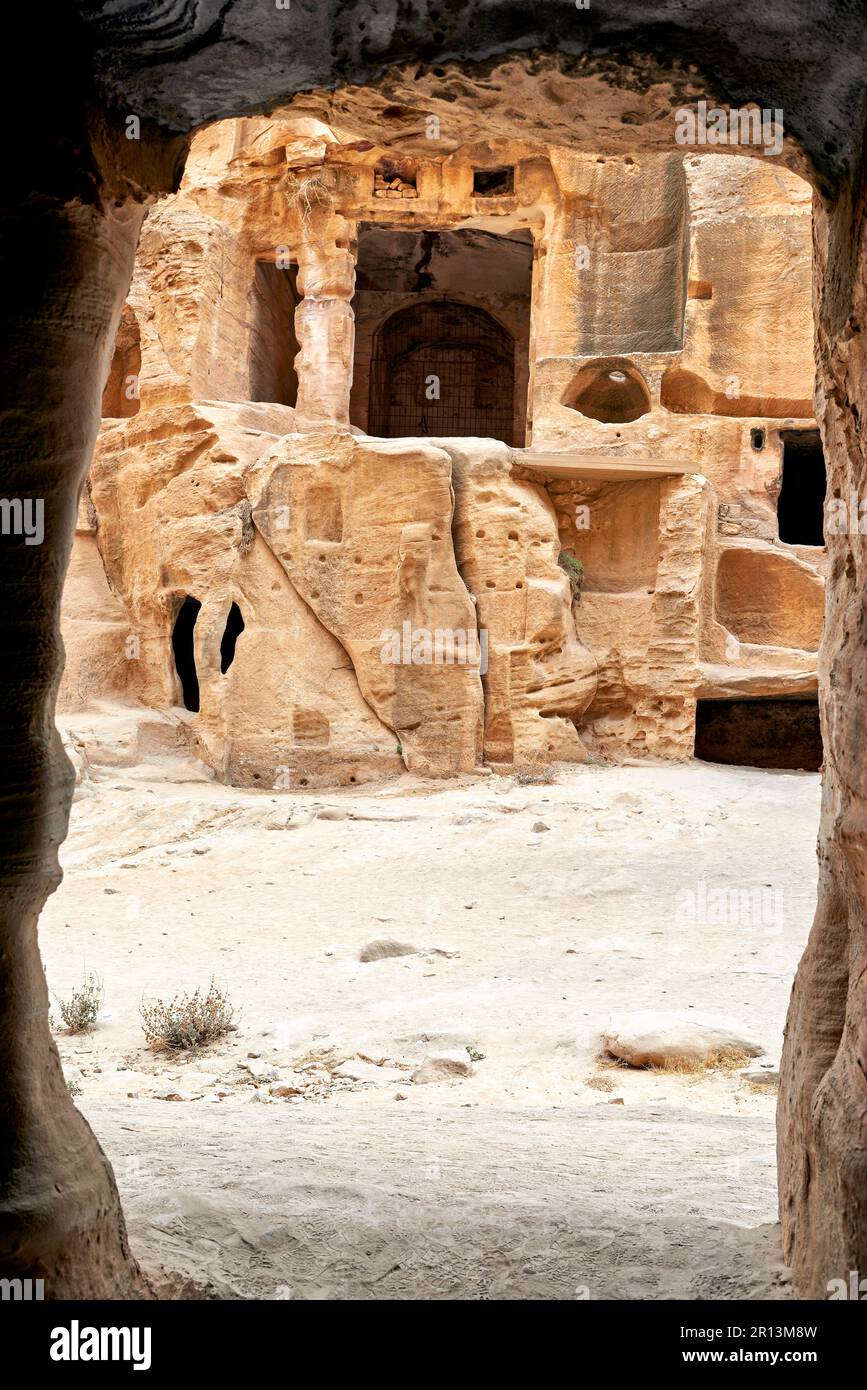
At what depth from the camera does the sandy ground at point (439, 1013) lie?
312 centimetres

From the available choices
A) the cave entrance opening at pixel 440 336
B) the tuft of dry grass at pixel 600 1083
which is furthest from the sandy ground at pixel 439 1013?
the cave entrance opening at pixel 440 336

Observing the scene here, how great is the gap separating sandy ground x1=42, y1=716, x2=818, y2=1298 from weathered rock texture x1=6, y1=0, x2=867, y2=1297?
57 centimetres

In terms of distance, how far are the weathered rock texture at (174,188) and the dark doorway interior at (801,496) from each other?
1570cm

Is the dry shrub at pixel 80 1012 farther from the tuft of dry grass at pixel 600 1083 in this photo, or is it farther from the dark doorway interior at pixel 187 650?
the dark doorway interior at pixel 187 650

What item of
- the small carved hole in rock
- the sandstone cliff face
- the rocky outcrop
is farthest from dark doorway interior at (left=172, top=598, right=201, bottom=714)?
the small carved hole in rock

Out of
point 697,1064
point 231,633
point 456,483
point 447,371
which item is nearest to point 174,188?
point 697,1064

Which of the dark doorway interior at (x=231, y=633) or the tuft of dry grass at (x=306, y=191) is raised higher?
the tuft of dry grass at (x=306, y=191)

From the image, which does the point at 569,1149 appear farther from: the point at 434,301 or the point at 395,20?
the point at 434,301

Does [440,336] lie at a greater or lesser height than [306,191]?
lesser

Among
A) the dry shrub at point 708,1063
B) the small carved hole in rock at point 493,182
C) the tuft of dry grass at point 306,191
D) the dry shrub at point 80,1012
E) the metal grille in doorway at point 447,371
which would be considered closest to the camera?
the dry shrub at point 708,1063

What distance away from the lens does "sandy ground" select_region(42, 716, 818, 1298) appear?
10.2 ft

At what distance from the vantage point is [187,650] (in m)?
15.5

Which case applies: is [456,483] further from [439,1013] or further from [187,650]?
[439,1013]

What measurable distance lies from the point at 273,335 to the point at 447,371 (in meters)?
4.71
